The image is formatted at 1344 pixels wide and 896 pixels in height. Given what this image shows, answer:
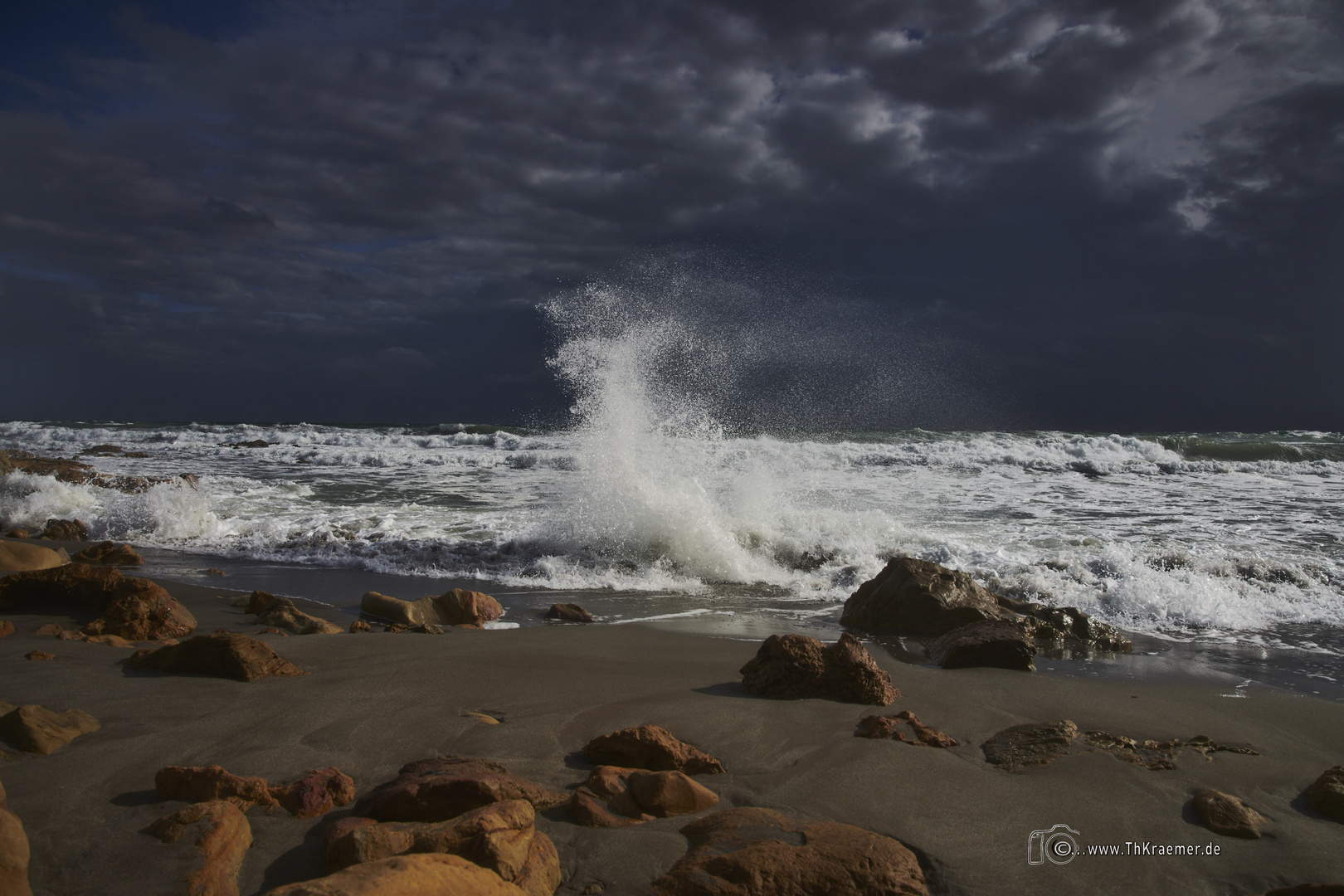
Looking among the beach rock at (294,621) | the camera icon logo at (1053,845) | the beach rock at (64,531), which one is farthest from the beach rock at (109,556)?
the camera icon logo at (1053,845)

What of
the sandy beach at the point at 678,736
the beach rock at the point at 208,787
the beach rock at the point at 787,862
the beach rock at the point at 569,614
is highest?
the beach rock at the point at 208,787

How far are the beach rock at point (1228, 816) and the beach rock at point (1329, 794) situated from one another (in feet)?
0.74

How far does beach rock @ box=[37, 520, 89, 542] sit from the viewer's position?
853cm

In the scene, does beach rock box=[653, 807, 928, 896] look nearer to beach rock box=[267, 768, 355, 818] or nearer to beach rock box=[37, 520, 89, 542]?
beach rock box=[267, 768, 355, 818]

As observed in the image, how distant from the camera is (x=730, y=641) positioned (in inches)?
188

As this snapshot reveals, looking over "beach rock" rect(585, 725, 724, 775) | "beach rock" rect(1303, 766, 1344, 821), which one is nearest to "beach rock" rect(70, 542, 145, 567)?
"beach rock" rect(585, 725, 724, 775)

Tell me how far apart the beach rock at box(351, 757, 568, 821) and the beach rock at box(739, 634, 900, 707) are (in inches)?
59.0

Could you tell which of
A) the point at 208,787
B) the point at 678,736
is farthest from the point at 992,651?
the point at 208,787

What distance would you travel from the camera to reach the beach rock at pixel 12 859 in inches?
61.0

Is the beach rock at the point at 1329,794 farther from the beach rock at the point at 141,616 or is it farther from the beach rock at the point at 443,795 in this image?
the beach rock at the point at 141,616

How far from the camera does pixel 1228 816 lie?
2.33 meters

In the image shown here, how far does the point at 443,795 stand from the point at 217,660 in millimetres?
1867

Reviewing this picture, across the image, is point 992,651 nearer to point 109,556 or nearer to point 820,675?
point 820,675

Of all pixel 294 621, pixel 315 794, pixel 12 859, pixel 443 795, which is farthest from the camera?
pixel 294 621
